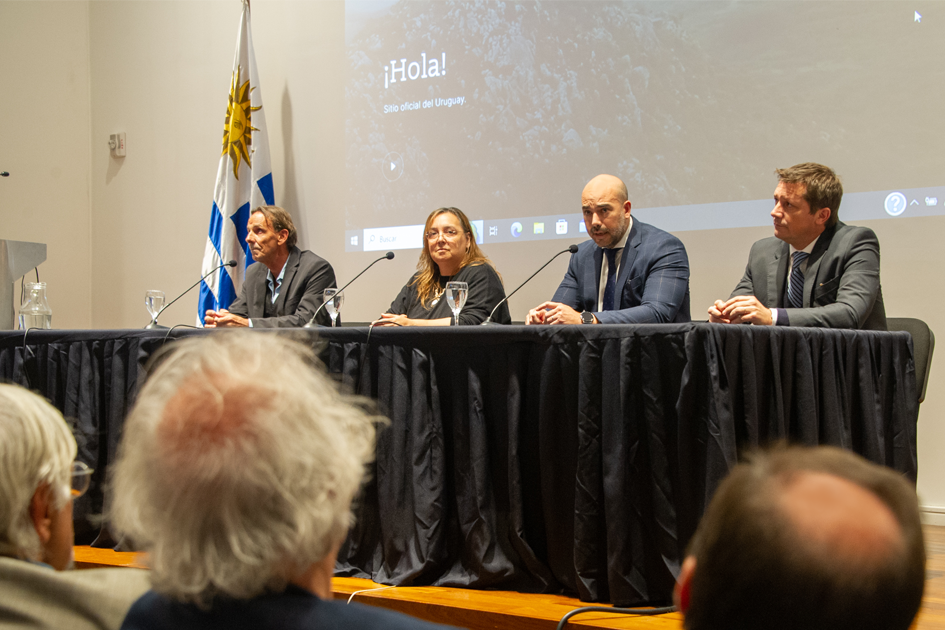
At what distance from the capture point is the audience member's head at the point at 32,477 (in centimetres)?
69

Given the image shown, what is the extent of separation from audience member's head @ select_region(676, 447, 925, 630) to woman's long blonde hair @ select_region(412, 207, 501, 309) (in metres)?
2.81

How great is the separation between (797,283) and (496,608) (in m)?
1.55

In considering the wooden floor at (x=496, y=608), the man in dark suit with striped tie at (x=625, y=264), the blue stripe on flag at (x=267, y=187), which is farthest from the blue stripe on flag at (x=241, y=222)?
the wooden floor at (x=496, y=608)

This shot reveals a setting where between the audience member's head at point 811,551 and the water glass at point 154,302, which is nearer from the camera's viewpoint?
the audience member's head at point 811,551

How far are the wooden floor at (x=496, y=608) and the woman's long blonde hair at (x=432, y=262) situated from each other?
139cm

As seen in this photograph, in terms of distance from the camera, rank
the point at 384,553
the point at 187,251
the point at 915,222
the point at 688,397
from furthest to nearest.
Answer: the point at 187,251 < the point at 915,222 < the point at 384,553 < the point at 688,397

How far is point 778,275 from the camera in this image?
9.02 ft

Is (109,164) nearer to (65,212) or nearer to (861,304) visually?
(65,212)

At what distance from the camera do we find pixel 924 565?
43 cm

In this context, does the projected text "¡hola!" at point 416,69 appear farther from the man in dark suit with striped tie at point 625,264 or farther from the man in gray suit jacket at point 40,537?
Result: the man in gray suit jacket at point 40,537

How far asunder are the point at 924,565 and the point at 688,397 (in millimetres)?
1311

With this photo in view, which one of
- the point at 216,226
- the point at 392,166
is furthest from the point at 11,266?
the point at 392,166

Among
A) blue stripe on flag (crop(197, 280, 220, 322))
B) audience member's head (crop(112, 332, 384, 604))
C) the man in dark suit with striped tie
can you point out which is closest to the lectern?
blue stripe on flag (crop(197, 280, 220, 322))

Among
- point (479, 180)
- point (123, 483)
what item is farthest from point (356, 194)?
point (123, 483)
